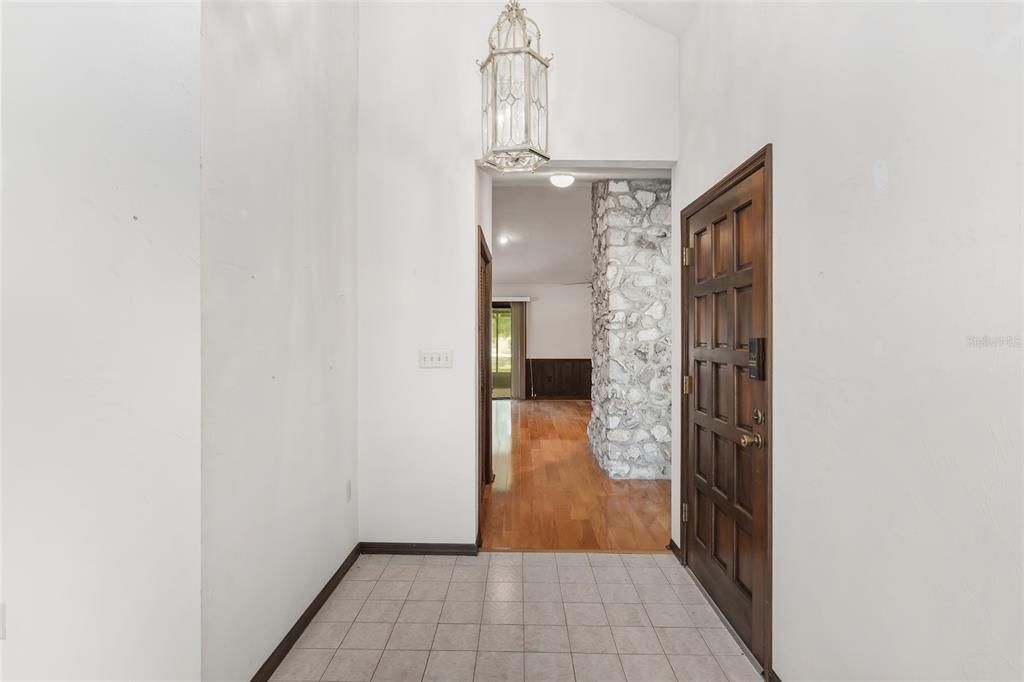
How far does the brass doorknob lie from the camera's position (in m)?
1.93

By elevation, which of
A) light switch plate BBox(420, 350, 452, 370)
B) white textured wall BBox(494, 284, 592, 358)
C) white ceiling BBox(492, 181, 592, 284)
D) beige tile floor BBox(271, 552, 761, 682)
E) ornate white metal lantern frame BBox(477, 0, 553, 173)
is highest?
Answer: white ceiling BBox(492, 181, 592, 284)

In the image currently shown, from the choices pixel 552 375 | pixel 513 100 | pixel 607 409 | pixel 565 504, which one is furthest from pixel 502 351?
pixel 513 100

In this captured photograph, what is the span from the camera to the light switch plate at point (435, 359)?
2.95m

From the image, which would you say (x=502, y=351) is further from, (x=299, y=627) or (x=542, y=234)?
(x=299, y=627)

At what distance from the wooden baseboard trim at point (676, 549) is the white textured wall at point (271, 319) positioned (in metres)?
1.88

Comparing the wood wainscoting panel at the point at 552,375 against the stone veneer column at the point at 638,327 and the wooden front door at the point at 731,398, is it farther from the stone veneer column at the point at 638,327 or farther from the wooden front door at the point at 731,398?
the wooden front door at the point at 731,398

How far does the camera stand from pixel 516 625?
2217 mm

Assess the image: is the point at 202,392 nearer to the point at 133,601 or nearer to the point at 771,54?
the point at 133,601

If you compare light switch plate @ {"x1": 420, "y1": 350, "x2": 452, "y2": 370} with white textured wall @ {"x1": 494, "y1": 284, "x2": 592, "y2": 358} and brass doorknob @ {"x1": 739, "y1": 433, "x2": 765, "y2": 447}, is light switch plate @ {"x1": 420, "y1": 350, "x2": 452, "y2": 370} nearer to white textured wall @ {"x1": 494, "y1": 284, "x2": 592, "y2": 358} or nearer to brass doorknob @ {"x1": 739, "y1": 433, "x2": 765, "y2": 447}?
brass doorknob @ {"x1": 739, "y1": 433, "x2": 765, "y2": 447}

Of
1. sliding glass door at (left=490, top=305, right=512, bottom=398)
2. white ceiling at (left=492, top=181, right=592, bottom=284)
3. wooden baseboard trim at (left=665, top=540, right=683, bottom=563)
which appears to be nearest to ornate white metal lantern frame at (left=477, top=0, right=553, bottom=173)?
wooden baseboard trim at (left=665, top=540, right=683, bottom=563)

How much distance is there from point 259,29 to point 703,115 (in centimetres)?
203

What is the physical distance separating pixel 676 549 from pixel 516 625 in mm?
1176

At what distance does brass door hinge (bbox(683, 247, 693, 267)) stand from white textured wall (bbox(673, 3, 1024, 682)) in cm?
85

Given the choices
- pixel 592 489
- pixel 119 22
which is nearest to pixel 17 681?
pixel 119 22
